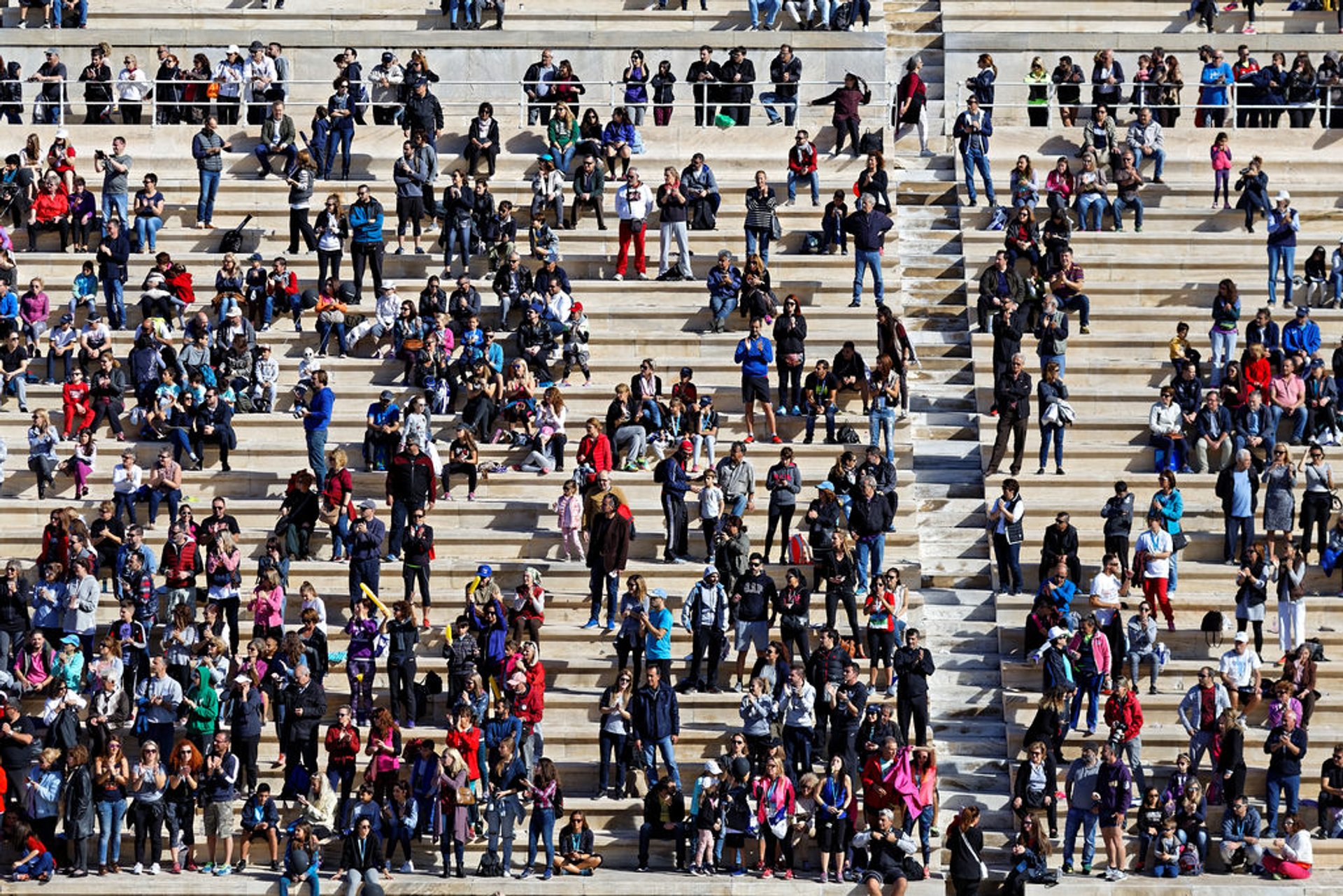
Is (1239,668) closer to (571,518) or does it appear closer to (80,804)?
(571,518)

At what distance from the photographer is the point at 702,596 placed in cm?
3472

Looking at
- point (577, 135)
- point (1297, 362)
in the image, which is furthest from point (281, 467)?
point (1297, 362)

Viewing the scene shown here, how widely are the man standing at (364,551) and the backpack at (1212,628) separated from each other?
9.82 m

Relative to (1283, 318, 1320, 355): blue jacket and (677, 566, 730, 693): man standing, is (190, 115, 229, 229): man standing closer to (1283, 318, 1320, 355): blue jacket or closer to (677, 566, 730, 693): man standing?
(677, 566, 730, 693): man standing

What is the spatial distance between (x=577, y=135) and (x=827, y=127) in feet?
12.9

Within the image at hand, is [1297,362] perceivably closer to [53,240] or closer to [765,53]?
[765,53]

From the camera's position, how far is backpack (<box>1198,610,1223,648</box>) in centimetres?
3550

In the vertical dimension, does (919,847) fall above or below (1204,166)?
below

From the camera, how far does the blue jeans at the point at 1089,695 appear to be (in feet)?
113

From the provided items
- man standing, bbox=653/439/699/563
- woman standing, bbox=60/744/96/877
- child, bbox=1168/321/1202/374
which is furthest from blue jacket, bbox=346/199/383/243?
child, bbox=1168/321/1202/374

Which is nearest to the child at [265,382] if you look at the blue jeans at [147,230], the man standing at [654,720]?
the blue jeans at [147,230]

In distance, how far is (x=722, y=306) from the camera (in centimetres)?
4075

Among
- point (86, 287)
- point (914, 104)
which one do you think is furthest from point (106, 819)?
point (914, 104)

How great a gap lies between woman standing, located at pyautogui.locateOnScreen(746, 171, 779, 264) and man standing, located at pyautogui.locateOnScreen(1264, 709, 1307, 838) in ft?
36.9
